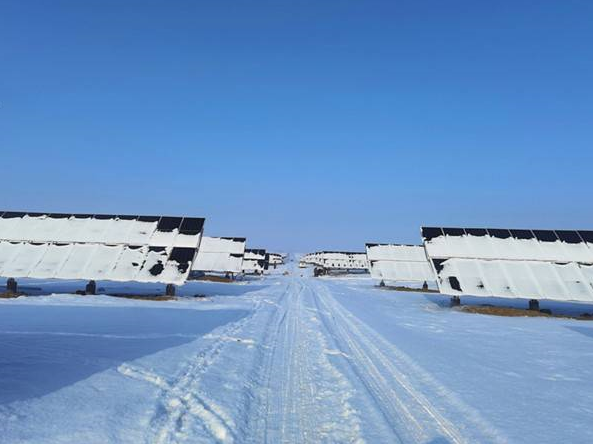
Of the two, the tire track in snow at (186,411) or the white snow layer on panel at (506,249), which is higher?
the white snow layer on panel at (506,249)

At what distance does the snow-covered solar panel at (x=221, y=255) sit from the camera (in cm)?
4559

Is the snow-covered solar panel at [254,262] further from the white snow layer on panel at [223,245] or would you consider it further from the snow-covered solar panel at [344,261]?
the snow-covered solar panel at [344,261]

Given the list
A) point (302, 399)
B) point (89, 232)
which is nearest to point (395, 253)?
point (89, 232)

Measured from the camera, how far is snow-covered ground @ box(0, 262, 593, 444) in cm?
513

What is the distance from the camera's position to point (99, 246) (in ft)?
76.6

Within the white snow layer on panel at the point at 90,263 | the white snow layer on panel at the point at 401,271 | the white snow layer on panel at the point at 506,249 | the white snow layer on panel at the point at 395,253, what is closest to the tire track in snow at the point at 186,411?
the white snow layer on panel at the point at 90,263

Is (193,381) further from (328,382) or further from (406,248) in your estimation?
(406,248)

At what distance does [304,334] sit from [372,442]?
24.8ft

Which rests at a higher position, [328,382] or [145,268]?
[145,268]

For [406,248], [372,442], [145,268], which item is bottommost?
[372,442]

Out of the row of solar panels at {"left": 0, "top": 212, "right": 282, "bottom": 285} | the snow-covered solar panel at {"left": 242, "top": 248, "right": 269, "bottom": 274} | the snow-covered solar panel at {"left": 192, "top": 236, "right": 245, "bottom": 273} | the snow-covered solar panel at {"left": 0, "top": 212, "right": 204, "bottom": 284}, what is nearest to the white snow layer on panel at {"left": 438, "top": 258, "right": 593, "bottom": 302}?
the row of solar panels at {"left": 0, "top": 212, "right": 282, "bottom": 285}

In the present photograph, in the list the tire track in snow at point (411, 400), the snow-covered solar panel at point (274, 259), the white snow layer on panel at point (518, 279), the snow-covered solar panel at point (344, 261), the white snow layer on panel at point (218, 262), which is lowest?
the tire track in snow at point (411, 400)

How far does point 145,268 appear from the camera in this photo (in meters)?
21.9

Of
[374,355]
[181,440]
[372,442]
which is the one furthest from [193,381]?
[374,355]
